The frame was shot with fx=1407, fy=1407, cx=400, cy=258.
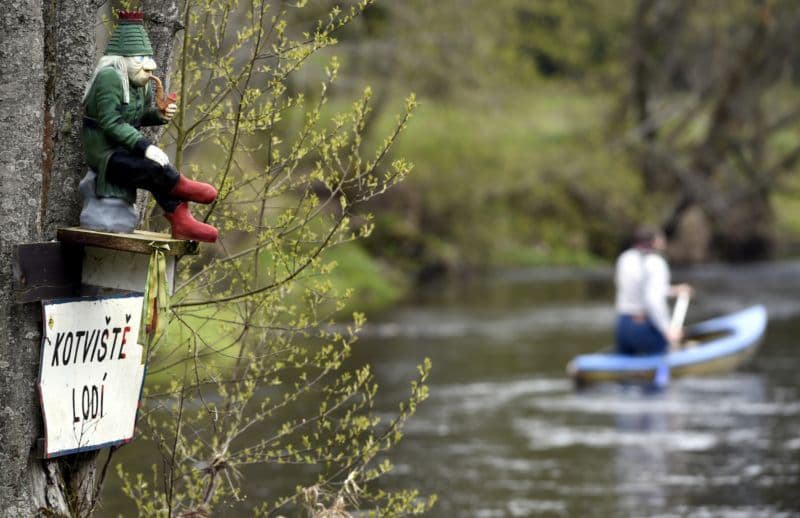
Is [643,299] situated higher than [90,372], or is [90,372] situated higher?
[90,372]

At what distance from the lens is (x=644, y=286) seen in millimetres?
15969

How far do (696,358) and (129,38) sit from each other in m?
13.0

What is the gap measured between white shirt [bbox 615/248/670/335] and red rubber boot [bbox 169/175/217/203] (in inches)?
452

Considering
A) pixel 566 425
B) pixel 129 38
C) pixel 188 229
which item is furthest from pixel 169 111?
pixel 566 425

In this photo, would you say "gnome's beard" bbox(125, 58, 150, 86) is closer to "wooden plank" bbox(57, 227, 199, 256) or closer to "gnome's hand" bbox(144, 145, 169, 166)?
"gnome's hand" bbox(144, 145, 169, 166)

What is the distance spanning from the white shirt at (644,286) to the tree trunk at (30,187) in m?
11.7

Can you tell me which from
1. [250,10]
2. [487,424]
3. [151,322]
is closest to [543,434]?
[487,424]

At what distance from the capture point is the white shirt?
51.6ft

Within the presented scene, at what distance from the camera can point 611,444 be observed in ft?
41.6

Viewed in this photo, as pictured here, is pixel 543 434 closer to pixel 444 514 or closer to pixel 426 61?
pixel 444 514

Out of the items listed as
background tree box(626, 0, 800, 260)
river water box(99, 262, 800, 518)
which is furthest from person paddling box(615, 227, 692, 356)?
background tree box(626, 0, 800, 260)

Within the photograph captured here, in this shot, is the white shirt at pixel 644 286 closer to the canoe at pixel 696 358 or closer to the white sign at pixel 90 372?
the canoe at pixel 696 358

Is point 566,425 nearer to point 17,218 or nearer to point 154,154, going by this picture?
point 154,154

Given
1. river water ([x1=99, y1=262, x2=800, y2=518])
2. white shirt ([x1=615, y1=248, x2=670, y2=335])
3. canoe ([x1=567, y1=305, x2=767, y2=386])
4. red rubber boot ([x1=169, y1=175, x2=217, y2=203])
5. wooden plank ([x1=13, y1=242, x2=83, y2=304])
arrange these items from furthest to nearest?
canoe ([x1=567, y1=305, x2=767, y2=386])
white shirt ([x1=615, y1=248, x2=670, y2=335])
river water ([x1=99, y1=262, x2=800, y2=518])
red rubber boot ([x1=169, y1=175, x2=217, y2=203])
wooden plank ([x1=13, y1=242, x2=83, y2=304])
